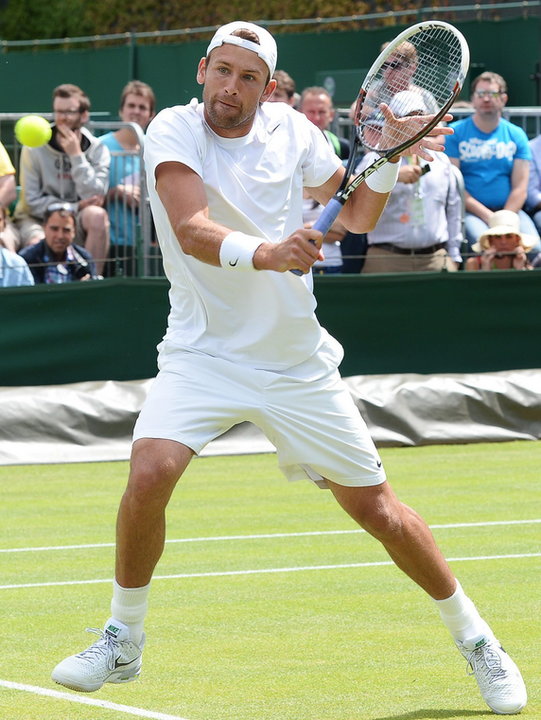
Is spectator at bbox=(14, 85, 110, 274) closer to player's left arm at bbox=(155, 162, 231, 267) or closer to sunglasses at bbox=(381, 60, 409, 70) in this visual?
sunglasses at bbox=(381, 60, 409, 70)

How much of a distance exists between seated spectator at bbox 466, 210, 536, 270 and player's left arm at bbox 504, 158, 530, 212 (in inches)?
15.9

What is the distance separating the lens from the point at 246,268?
4410 mm

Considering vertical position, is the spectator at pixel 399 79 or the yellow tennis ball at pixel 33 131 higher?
the spectator at pixel 399 79

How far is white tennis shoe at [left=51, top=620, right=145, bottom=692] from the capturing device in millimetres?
4633

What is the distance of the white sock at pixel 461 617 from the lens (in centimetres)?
482

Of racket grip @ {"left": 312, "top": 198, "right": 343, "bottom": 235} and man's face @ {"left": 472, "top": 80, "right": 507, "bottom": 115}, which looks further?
man's face @ {"left": 472, "top": 80, "right": 507, "bottom": 115}

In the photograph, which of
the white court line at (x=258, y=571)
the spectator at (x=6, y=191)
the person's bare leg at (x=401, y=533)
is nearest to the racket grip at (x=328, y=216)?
the person's bare leg at (x=401, y=533)

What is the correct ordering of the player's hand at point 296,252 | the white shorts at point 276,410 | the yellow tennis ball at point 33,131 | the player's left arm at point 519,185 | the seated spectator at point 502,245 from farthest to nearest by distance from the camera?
the player's left arm at point 519,185
the seated spectator at point 502,245
the yellow tennis ball at point 33,131
the white shorts at point 276,410
the player's hand at point 296,252

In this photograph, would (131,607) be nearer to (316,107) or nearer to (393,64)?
(393,64)

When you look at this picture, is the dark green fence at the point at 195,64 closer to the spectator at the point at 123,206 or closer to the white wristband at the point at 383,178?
the spectator at the point at 123,206

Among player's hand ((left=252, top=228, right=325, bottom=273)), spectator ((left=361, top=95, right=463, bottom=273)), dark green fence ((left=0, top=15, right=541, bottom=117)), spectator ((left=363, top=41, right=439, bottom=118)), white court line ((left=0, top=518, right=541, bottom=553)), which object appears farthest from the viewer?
dark green fence ((left=0, top=15, right=541, bottom=117))

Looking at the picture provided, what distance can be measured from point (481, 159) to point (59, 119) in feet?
11.9

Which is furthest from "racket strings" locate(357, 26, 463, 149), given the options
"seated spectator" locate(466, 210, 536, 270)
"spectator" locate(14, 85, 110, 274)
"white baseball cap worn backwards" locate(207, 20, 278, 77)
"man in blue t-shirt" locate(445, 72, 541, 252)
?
"man in blue t-shirt" locate(445, 72, 541, 252)

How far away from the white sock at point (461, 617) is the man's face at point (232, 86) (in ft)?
5.68
